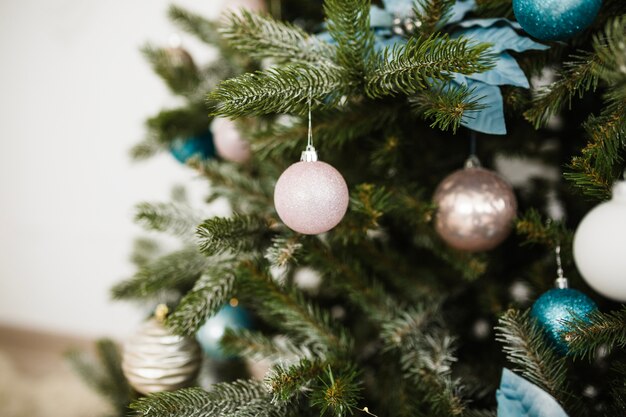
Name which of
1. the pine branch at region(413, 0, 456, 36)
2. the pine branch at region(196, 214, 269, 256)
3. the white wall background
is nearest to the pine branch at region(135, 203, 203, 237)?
the pine branch at region(196, 214, 269, 256)

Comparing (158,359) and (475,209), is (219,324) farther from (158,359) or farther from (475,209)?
(475,209)

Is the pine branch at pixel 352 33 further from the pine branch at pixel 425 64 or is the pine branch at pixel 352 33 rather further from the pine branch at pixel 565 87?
the pine branch at pixel 565 87

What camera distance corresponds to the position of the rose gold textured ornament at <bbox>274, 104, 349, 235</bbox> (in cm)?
36

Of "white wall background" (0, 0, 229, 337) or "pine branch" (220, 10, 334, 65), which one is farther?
"white wall background" (0, 0, 229, 337)

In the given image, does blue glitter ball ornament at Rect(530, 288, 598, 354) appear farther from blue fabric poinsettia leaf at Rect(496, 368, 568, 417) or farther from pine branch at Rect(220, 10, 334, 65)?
pine branch at Rect(220, 10, 334, 65)

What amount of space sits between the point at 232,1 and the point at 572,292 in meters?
0.51

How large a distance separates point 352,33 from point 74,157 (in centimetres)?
120

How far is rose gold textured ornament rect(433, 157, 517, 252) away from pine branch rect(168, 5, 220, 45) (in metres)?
0.37

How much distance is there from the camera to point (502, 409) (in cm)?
32

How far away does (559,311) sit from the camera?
0.37 meters

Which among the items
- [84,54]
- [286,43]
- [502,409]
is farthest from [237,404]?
[84,54]

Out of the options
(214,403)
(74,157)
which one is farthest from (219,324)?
(74,157)

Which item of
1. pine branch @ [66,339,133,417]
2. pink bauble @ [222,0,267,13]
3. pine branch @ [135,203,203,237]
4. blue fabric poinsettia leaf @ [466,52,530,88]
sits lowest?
pine branch @ [66,339,133,417]

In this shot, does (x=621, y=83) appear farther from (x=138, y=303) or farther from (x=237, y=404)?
(x=138, y=303)
